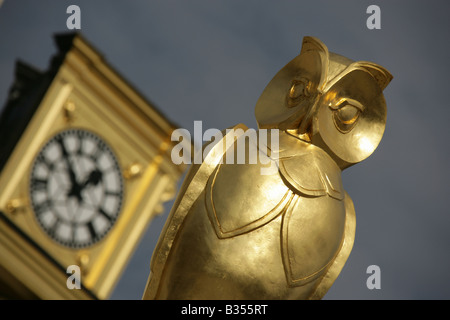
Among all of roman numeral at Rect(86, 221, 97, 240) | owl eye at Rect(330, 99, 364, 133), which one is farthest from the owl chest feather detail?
roman numeral at Rect(86, 221, 97, 240)

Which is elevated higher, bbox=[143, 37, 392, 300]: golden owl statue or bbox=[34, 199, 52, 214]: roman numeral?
bbox=[143, 37, 392, 300]: golden owl statue

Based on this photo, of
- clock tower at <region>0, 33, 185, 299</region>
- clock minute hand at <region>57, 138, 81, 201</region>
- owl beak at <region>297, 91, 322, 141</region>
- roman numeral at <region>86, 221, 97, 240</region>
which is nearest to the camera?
owl beak at <region>297, 91, 322, 141</region>

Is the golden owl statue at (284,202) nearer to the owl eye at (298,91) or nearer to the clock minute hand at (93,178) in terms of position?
the owl eye at (298,91)

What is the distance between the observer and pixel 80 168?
668 centimetres

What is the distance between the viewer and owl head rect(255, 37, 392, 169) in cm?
182

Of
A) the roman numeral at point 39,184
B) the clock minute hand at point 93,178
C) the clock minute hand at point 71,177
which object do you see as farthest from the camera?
the clock minute hand at point 93,178

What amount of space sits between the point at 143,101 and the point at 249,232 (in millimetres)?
5489

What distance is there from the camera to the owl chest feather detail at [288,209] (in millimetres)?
1711

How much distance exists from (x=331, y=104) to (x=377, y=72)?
0.40 ft

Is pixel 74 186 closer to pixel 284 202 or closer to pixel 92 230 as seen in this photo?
pixel 92 230

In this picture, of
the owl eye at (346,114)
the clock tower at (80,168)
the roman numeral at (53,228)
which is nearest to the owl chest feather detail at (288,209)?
the owl eye at (346,114)

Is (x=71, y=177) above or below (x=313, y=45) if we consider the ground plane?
below

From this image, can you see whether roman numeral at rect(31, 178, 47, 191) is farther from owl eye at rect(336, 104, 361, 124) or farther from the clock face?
owl eye at rect(336, 104, 361, 124)

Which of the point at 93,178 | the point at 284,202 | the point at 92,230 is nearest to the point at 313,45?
the point at 284,202
